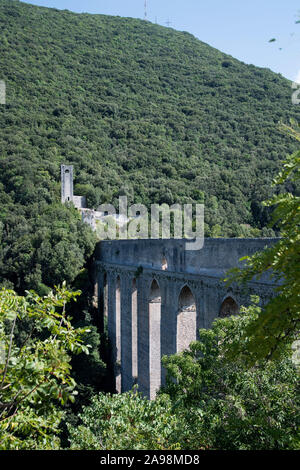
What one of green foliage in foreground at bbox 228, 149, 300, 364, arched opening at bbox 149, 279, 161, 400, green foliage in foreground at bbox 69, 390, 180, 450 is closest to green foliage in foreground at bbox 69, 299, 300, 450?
green foliage in foreground at bbox 69, 390, 180, 450

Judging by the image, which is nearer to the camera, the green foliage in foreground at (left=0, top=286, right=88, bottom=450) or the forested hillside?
the green foliage in foreground at (left=0, top=286, right=88, bottom=450)

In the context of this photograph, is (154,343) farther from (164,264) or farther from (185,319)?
(164,264)

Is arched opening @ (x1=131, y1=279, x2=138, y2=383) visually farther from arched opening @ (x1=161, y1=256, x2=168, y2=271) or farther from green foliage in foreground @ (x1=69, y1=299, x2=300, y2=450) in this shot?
green foliage in foreground @ (x1=69, y1=299, x2=300, y2=450)

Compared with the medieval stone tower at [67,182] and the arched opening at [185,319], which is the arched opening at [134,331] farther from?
the medieval stone tower at [67,182]

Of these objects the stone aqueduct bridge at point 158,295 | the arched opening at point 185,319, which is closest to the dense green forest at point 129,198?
the stone aqueduct bridge at point 158,295
